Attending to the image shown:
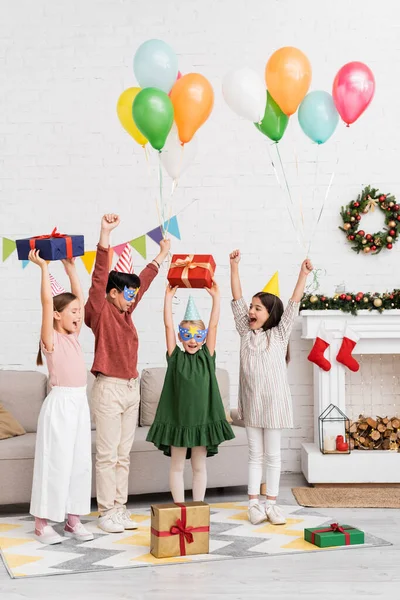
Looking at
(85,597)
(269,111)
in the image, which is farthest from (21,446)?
(269,111)

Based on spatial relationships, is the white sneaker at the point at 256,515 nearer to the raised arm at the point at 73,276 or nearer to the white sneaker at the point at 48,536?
the white sneaker at the point at 48,536

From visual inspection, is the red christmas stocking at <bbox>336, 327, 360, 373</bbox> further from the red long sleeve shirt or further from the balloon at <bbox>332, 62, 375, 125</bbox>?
the red long sleeve shirt

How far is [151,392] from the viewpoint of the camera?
4.56 metres

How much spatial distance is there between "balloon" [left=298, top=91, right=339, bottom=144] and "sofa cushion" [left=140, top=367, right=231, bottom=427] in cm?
159

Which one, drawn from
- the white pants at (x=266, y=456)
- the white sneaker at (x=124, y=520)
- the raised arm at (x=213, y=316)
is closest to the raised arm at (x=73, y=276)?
the raised arm at (x=213, y=316)

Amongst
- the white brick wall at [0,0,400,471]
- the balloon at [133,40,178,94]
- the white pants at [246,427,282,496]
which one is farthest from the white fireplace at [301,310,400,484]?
the balloon at [133,40,178,94]

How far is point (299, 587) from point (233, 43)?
11.9ft

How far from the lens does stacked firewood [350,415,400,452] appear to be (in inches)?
189

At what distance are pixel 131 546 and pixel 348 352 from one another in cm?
202

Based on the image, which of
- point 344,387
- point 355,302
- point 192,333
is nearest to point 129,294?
point 192,333

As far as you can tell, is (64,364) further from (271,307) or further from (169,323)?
(271,307)

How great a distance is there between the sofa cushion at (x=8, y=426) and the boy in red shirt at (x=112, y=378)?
2.59 ft

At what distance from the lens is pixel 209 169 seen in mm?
5148

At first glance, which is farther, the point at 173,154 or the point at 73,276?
the point at 173,154
